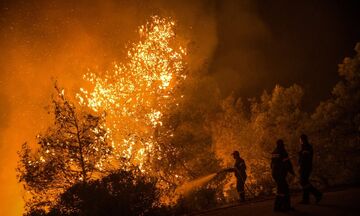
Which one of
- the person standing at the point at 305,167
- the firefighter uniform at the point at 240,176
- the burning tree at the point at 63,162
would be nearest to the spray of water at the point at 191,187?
the burning tree at the point at 63,162

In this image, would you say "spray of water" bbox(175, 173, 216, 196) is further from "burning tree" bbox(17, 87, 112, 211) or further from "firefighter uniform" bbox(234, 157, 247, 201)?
"firefighter uniform" bbox(234, 157, 247, 201)

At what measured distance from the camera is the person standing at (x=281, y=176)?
11484 millimetres

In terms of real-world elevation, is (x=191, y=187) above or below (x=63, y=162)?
below

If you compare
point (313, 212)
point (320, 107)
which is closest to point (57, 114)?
point (313, 212)

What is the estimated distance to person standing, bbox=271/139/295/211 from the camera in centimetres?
1148

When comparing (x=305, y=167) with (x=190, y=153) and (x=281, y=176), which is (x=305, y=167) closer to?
(x=281, y=176)

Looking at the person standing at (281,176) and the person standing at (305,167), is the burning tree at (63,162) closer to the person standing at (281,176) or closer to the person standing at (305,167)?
the person standing at (281,176)

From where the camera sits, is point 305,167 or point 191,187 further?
point 191,187

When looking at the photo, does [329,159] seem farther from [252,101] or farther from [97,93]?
[97,93]

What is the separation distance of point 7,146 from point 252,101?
29253mm

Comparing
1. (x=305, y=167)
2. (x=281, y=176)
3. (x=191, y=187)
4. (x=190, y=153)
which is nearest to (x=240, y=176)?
(x=305, y=167)

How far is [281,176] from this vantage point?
38.2 ft

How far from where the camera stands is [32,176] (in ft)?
62.5

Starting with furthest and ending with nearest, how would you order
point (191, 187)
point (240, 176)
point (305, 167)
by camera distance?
point (191, 187) → point (240, 176) → point (305, 167)
